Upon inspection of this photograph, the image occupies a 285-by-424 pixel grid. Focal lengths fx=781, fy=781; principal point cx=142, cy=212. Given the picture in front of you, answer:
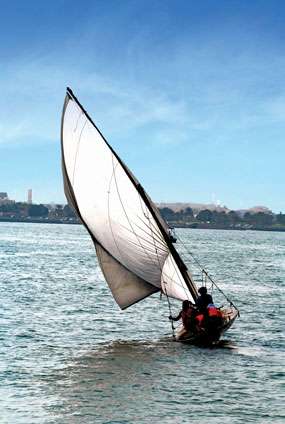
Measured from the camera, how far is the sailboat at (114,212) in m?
32.6

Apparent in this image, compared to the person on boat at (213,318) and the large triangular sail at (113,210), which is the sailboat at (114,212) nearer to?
the large triangular sail at (113,210)

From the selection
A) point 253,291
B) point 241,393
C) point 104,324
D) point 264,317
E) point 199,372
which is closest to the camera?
point 241,393

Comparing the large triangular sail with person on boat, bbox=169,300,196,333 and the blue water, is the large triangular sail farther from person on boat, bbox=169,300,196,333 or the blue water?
the blue water

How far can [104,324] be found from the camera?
41469 millimetres

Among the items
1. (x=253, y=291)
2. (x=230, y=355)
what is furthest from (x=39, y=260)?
(x=230, y=355)

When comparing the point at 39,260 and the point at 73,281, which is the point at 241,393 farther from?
the point at 39,260

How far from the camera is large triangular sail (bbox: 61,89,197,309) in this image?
3262 centimetres

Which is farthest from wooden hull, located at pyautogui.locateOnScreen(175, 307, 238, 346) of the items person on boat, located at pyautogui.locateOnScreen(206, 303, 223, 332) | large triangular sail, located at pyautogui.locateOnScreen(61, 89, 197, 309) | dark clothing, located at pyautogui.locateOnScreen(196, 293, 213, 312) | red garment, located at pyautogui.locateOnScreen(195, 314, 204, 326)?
large triangular sail, located at pyautogui.locateOnScreen(61, 89, 197, 309)

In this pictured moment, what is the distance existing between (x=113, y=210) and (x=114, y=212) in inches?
3.8

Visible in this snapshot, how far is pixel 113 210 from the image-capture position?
33.5 m

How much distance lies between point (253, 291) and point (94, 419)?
43220mm

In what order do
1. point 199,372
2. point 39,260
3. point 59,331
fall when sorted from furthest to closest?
point 39,260, point 59,331, point 199,372

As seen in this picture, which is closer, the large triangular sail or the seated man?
the large triangular sail

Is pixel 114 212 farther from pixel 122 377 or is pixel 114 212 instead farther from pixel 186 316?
pixel 122 377
